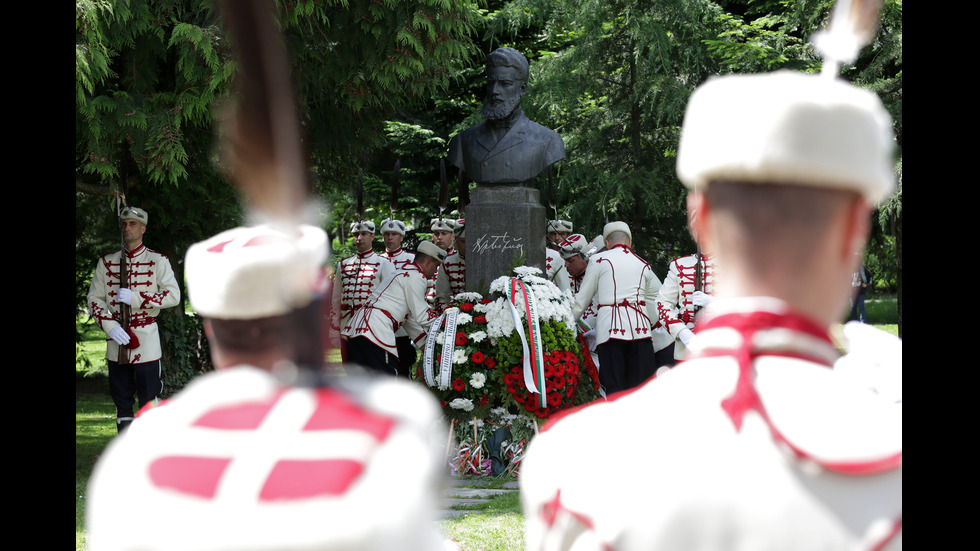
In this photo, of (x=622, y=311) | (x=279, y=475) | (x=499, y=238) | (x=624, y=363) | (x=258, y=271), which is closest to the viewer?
(x=279, y=475)

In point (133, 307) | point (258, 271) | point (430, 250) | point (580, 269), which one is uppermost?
point (258, 271)

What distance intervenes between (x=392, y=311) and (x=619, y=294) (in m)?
2.27

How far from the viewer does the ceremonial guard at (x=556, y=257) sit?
965 cm

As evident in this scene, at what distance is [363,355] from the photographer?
9477 millimetres

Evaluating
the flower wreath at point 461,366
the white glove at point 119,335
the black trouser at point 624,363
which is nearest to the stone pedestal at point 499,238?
the flower wreath at point 461,366

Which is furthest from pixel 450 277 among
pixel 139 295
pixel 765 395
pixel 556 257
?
pixel 765 395

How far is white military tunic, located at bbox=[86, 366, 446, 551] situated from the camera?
3.76 feet

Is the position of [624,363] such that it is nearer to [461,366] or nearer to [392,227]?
[461,366]

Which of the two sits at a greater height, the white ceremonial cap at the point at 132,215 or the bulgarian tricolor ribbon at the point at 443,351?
the white ceremonial cap at the point at 132,215

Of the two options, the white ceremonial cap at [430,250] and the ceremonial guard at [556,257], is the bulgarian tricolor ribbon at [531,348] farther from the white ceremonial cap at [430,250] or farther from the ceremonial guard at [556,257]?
the white ceremonial cap at [430,250]

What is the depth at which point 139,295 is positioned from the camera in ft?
27.7

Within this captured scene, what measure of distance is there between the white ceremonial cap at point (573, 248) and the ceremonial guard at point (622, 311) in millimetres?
2403
